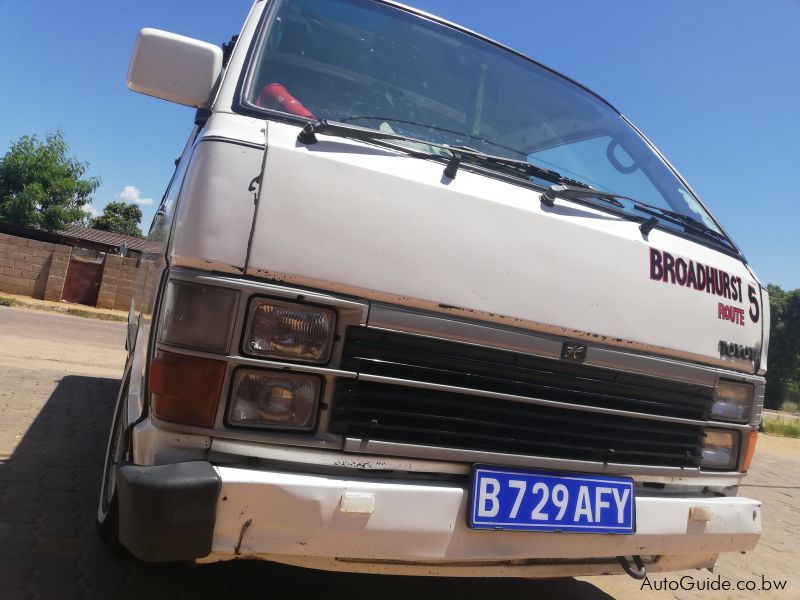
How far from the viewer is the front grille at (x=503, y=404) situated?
1970mm

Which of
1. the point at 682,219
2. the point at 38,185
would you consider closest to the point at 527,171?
the point at 682,219

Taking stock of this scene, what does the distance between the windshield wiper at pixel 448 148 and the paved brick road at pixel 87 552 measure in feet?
5.95

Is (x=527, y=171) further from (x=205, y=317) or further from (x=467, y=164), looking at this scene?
(x=205, y=317)

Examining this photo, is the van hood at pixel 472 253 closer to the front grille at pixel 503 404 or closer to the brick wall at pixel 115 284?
the front grille at pixel 503 404

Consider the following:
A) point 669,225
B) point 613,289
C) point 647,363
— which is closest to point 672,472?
point 647,363

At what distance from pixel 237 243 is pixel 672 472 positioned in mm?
1785

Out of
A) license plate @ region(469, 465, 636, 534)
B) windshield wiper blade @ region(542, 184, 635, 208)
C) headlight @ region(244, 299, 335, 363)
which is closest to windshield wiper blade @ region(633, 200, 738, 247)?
windshield wiper blade @ region(542, 184, 635, 208)

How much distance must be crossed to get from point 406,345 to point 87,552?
6.33 feet

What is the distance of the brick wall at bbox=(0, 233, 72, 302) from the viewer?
21.3m

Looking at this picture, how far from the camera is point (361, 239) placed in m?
2.00

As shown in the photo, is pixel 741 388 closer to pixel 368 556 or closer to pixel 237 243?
pixel 368 556

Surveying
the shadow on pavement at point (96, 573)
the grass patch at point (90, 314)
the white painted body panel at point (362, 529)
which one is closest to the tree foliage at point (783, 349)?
the grass patch at point (90, 314)

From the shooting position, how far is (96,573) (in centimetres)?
271

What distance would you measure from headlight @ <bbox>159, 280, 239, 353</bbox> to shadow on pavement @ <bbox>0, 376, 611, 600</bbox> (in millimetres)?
1282
